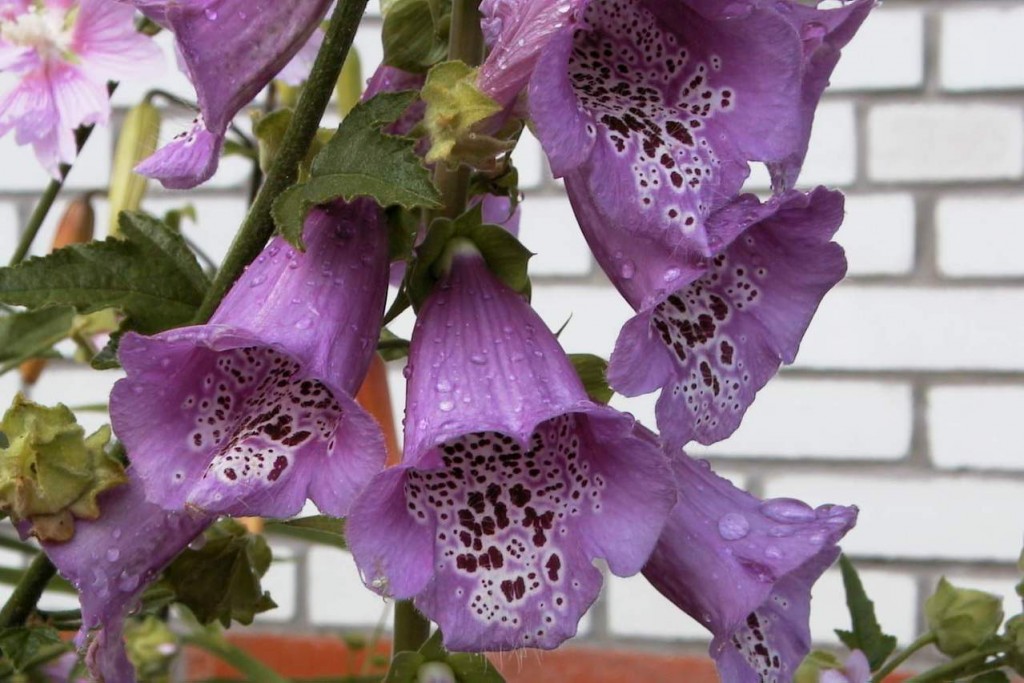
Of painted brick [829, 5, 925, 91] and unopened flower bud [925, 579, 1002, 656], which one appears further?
painted brick [829, 5, 925, 91]

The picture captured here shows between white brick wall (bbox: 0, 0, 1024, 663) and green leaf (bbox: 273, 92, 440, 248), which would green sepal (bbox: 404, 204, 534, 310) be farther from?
white brick wall (bbox: 0, 0, 1024, 663)

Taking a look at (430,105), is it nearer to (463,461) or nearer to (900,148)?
(463,461)

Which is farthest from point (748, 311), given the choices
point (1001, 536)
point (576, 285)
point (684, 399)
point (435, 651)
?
point (1001, 536)

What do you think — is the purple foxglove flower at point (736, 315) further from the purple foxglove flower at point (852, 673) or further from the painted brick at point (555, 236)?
the painted brick at point (555, 236)

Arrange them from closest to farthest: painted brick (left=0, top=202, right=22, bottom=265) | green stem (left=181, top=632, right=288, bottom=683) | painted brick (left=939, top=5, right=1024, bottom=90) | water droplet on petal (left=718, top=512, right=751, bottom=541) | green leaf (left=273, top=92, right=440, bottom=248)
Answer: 1. green leaf (left=273, top=92, right=440, bottom=248)
2. water droplet on petal (left=718, top=512, right=751, bottom=541)
3. green stem (left=181, top=632, right=288, bottom=683)
4. painted brick (left=939, top=5, right=1024, bottom=90)
5. painted brick (left=0, top=202, right=22, bottom=265)

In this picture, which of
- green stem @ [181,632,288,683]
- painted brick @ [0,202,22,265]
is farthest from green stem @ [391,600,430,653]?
painted brick @ [0,202,22,265]

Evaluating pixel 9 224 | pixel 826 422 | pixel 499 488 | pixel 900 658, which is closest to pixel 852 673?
pixel 900 658
